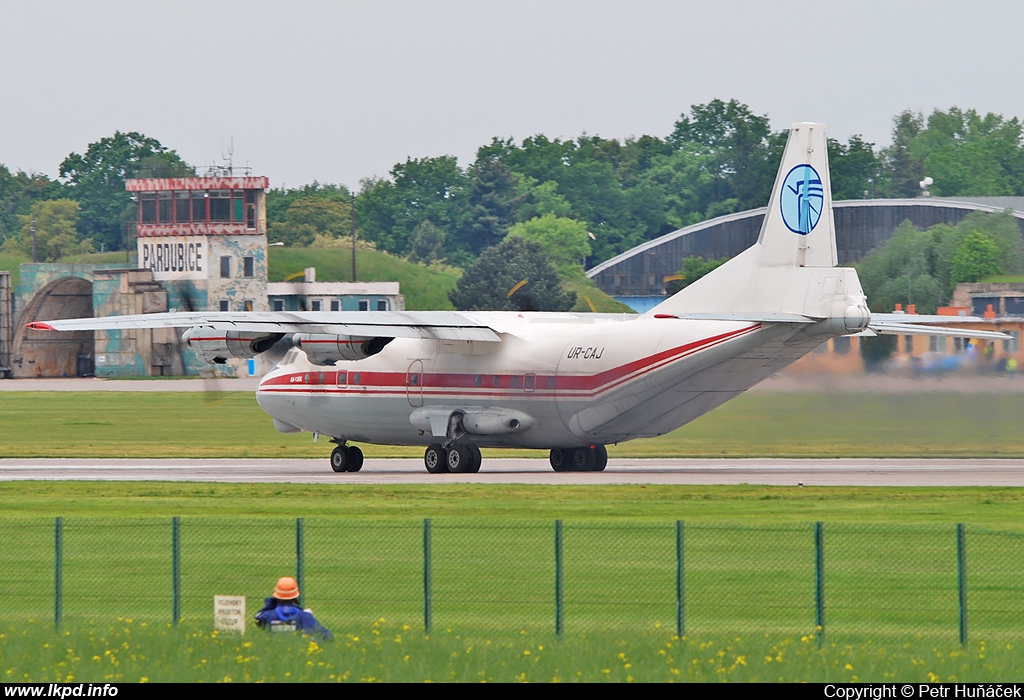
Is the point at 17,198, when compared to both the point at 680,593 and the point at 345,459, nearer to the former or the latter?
the point at 345,459

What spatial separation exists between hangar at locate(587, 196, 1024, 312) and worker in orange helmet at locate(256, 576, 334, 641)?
89.3 m

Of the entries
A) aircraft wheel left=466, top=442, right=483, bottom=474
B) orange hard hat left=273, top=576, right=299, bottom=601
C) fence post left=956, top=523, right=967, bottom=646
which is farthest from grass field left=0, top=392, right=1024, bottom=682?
aircraft wheel left=466, top=442, right=483, bottom=474

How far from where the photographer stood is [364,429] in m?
42.6

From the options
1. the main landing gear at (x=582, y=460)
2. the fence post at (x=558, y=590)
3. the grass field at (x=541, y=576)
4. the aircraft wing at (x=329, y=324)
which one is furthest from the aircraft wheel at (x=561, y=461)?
the fence post at (x=558, y=590)

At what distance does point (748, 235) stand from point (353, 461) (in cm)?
8021

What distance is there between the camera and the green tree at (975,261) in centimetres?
8744

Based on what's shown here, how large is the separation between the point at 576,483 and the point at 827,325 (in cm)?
720

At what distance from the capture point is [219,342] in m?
39.8

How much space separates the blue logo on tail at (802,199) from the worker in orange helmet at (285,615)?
2143 cm

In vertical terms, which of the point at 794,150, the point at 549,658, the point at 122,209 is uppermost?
the point at 122,209

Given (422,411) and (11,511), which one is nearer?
(11,511)

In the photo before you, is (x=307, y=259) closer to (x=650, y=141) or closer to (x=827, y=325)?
(x=650, y=141)

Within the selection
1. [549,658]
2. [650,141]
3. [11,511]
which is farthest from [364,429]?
[650,141]

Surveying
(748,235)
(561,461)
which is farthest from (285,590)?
(748,235)
